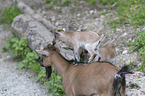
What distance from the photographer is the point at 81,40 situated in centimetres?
560

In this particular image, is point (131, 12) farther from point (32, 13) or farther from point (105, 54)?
point (32, 13)

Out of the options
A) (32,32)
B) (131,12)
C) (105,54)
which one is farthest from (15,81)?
(131,12)

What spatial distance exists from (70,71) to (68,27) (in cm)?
401

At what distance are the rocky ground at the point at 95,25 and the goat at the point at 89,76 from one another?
983 mm

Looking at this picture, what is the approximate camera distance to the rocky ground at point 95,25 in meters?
4.98

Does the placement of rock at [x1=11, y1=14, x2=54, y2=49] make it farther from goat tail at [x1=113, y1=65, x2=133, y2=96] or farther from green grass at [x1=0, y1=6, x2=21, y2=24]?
goat tail at [x1=113, y1=65, x2=133, y2=96]

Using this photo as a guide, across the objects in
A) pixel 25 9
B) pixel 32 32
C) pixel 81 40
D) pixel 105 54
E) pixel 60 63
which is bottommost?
pixel 105 54

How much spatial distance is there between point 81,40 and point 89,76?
2.09 m

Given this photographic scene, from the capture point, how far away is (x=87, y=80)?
11.8 ft

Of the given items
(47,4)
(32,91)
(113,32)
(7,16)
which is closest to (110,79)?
(32,91)

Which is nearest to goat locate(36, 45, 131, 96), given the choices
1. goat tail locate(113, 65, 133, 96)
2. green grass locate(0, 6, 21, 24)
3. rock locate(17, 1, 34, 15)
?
goat tail locate(113, 65, 133, 96)

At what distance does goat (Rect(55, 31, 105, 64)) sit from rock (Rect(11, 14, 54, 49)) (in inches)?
30.6

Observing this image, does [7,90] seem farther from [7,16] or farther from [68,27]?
[7,16]

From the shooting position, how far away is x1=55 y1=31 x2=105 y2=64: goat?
526 centimetres
